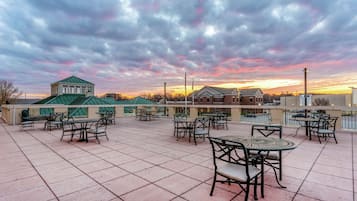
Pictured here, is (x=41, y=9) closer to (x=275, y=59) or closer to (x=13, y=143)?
(x=13, y=143)

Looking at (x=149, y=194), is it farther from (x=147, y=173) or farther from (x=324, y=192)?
(x=324, y=192)

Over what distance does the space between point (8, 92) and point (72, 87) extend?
8.14 metres

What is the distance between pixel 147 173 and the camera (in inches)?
118

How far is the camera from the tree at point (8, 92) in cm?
2026

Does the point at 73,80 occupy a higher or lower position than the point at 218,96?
higher

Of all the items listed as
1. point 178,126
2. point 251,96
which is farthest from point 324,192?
point 251,96

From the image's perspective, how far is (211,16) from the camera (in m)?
8.30

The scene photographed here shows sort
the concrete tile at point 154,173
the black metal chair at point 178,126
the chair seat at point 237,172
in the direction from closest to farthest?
the chair seat at point 237,172 < the concrete tile at point 154,173 < the black metal chair at point 178,126

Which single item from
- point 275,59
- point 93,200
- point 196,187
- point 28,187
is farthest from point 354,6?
point 28,187

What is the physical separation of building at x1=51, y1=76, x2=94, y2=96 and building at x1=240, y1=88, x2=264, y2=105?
81.7 ft

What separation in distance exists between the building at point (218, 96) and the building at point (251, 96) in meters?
1.95

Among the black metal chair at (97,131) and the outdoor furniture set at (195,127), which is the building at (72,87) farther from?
the outdoor furniture set at (195,127)

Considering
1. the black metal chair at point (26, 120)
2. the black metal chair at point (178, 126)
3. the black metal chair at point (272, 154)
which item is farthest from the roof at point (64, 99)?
the black metal chair at point (272, 154)

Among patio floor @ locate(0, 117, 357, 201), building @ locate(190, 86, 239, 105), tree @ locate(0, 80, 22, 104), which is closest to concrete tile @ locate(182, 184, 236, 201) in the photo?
patio floor @ locate(0, 117, 357, 201)
